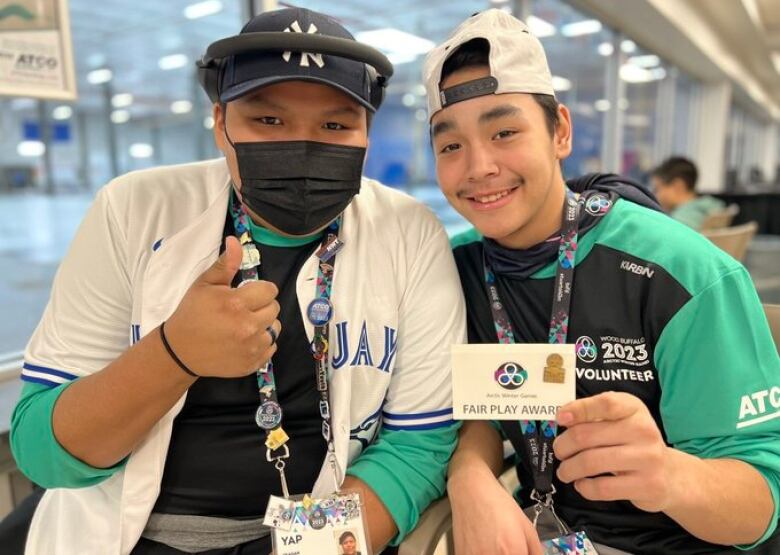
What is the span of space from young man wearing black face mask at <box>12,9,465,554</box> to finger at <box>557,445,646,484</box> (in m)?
0.37

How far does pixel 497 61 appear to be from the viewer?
1156mm

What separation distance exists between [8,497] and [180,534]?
1096 mm

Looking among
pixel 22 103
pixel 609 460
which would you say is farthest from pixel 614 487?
pixel 22 103

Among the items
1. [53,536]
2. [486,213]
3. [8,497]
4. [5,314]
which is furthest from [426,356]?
[5,314]

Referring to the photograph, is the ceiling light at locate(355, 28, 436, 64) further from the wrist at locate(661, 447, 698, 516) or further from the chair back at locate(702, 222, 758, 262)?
the wrist at locate(661, 447, 698, 516)

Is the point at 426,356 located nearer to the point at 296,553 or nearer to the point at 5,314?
the point at 296,553

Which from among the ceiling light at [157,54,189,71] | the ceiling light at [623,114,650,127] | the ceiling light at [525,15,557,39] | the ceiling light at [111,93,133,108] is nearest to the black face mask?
the ceiling light at [157,54,189,71]

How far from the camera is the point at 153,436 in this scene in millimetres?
1098

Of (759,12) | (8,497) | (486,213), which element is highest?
(759,12)

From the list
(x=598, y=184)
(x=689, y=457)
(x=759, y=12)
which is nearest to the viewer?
(x=689, y=457)

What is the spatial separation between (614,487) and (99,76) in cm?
276

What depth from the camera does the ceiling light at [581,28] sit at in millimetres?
5703

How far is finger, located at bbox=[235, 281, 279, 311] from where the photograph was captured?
928mm

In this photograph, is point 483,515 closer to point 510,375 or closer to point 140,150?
point 510,375
